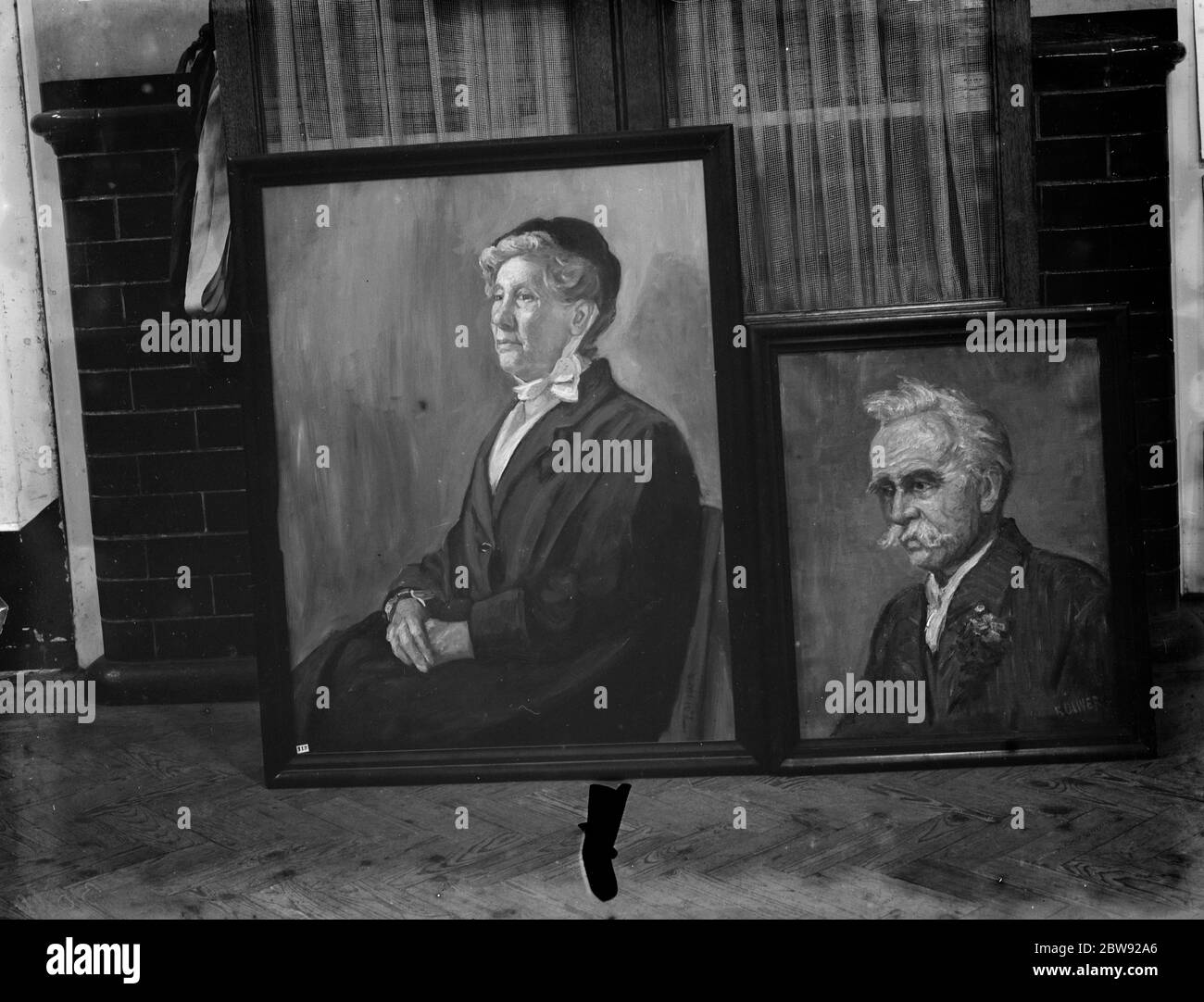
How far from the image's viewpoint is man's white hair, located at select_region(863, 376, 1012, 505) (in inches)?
93.9

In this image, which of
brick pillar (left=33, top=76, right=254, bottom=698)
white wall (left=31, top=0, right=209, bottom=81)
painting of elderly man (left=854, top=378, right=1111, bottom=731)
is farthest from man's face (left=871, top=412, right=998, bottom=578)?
white wall (left=31, top=0, right=209, bottom=81)

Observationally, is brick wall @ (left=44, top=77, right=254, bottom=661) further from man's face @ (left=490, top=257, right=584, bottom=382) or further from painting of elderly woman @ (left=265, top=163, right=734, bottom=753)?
man's face @ (left=490, top=257, right=584, bottom=382)

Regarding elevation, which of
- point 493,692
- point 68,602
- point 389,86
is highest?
point 389,86

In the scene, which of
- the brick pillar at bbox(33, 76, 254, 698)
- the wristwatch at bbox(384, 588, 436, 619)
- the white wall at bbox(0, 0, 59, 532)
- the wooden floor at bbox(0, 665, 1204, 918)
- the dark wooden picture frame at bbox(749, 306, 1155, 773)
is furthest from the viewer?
the brick pillar at bbox(33, 76, 254, 698)

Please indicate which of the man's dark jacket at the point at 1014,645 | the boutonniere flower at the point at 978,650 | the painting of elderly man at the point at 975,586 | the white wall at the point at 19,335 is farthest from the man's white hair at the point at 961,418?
the white wall at the point at 19,335

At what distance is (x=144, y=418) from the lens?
2881 mm

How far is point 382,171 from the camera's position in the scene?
94.7 inches

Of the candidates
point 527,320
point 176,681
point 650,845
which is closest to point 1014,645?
point 650,845

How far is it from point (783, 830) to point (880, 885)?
21 centimetres

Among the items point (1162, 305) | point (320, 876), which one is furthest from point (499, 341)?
point (1162, 305)

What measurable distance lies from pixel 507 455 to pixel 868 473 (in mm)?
751

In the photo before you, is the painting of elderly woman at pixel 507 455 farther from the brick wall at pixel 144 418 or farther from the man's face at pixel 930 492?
the brick wall at pixel 144 418

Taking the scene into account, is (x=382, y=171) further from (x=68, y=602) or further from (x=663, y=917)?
(x=663, y=917)

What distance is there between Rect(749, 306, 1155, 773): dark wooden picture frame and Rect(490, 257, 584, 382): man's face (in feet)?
1.32
